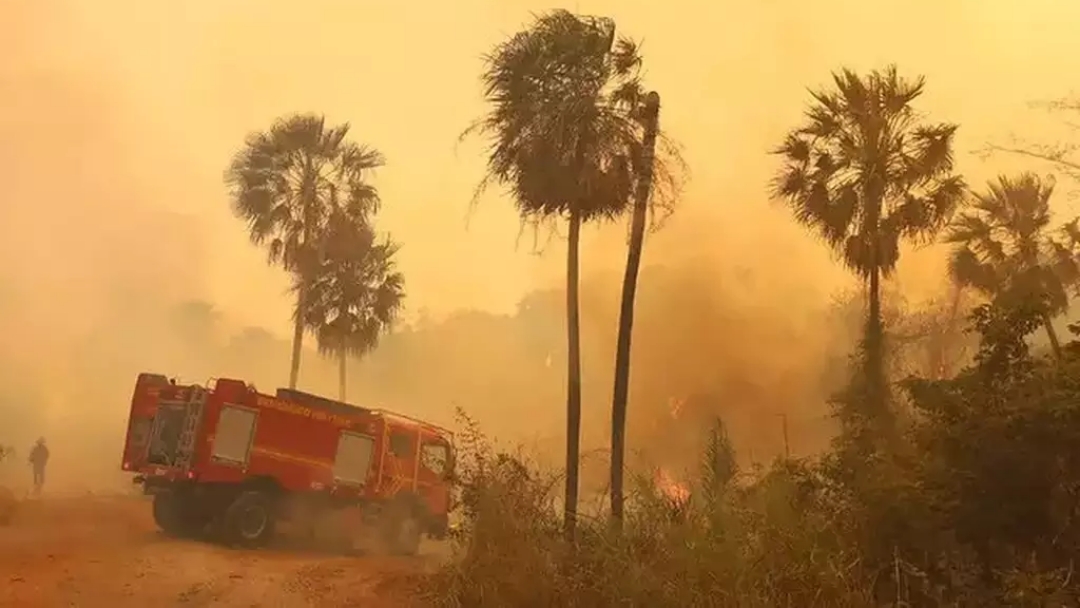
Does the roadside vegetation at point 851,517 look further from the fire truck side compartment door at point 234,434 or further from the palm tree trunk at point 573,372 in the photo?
the fire truck side compartment door at point 234,434

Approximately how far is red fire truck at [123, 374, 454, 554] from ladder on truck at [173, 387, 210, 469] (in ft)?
0.05

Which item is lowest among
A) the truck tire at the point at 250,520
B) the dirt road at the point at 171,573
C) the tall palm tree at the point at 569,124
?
the dirt road at the point at 171,573

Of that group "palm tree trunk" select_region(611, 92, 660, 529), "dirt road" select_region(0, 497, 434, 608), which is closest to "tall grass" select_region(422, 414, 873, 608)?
"dirt road" select_region(0, 497, 434, 608)

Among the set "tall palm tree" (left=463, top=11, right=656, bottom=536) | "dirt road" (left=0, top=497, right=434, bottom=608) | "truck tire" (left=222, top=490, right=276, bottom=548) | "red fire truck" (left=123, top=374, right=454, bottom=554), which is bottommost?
"dirt road" (left=0, top=497, right=434, bottom=608)

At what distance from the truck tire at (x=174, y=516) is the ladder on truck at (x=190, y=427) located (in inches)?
24.6

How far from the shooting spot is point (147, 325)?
110ft

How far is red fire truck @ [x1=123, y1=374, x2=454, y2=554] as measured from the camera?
1345cm

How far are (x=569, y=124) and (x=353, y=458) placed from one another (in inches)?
226

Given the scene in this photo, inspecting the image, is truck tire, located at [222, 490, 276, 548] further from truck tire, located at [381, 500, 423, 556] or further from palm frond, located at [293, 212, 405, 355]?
palm frond, located at [293, 212, 405, 355]

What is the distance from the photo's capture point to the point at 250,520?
44.7 ft

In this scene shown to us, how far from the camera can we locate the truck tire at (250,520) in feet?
44.1

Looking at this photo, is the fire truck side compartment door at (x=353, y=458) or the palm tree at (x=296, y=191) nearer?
the fire truck side compartment door at (x=353, y=458)

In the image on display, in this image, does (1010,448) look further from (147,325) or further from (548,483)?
(147,325)

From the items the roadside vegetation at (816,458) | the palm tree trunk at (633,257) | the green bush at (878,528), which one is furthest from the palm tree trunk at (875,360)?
the green bush at (878,528)
